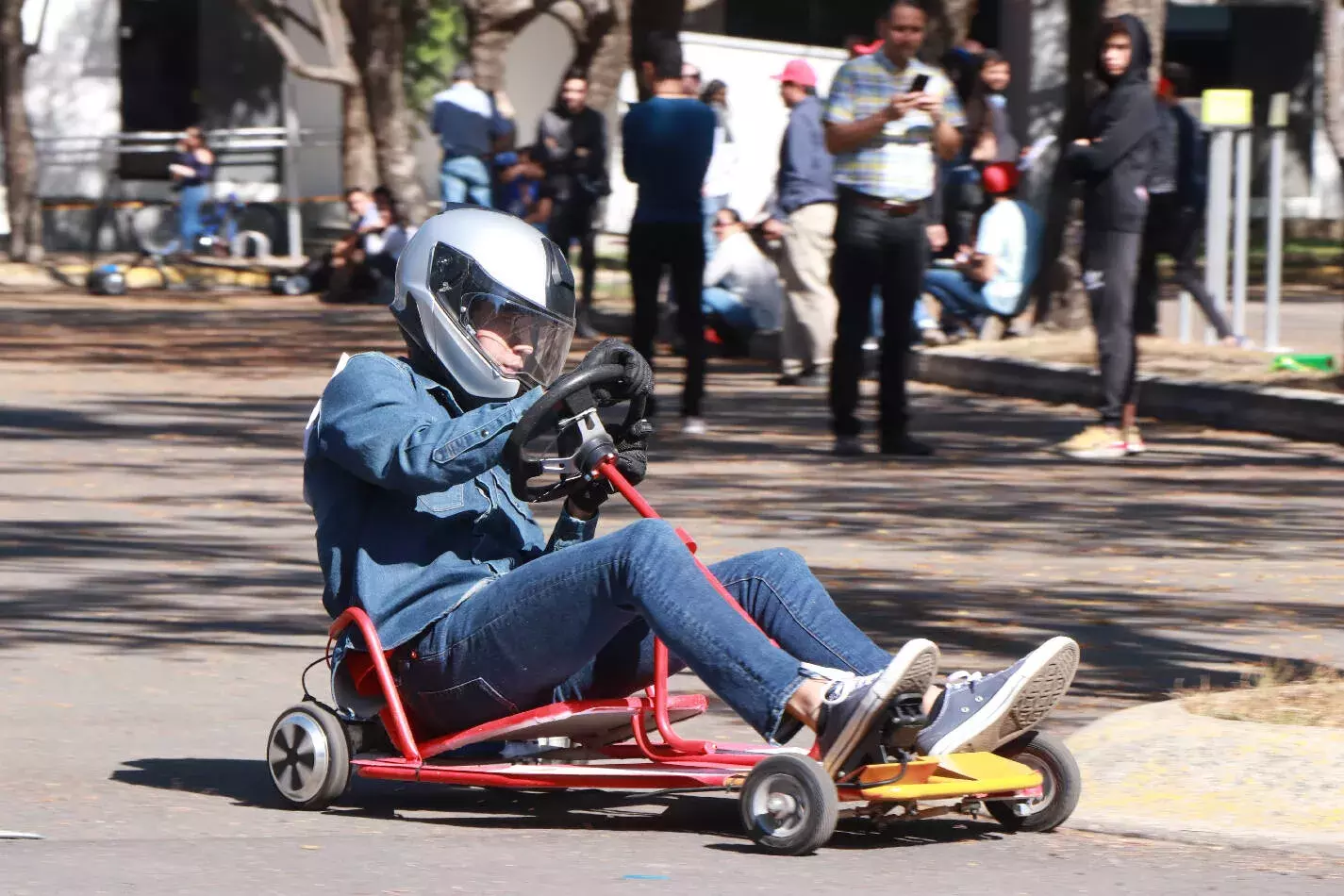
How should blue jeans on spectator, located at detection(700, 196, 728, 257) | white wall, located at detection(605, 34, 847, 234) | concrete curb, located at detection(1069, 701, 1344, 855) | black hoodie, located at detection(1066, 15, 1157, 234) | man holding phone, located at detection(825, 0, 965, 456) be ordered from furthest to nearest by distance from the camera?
white wall, located at detection(605, 34, 847, 234), blue jeans on spectator, located at detection(700, 196, 728, 257), black hoodie, located at detection(1066, 15, 1157, 234), man holding phone, located at detection(825, 0, 965, 456), concrete curb, located at detection(1069, 701, 1344, 855)

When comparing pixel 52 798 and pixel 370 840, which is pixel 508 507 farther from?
pixel 52 798

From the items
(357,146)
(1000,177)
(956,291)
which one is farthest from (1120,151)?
(357,146)

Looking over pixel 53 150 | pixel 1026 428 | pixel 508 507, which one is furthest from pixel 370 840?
pixel 53 150

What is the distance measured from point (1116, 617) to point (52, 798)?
367cm

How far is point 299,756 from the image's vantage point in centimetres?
531

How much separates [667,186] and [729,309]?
4952 mm

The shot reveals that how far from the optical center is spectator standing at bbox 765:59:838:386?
15180 mm

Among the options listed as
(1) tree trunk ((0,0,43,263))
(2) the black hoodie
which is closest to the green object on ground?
(2) the black hoodie

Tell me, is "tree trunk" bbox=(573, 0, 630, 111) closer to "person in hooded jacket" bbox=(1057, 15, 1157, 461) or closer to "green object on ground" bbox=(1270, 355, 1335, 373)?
"green object on ground" bbox=(1270, 355, 1335, 373)

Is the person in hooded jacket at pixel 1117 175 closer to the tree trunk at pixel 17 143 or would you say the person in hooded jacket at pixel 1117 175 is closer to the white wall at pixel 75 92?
the tree trunk at pixel 17 143

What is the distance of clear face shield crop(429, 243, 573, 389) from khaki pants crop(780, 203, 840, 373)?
9.55m

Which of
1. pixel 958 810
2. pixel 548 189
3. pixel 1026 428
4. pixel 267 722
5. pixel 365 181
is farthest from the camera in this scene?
pixel 365 181

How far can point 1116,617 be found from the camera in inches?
309

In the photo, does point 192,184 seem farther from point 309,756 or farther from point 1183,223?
point 309,756
